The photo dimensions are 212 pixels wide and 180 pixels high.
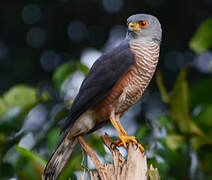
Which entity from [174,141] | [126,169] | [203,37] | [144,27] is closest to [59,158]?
[126,169]

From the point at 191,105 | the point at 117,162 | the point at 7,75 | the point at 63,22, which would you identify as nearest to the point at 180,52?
the point at 63,22

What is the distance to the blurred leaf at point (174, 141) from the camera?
3.06m

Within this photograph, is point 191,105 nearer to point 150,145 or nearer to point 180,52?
point 150,145

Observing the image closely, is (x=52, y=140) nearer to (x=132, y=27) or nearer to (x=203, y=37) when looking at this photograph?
(x=132, y=27)

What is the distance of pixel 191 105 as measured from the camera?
3.46 metres

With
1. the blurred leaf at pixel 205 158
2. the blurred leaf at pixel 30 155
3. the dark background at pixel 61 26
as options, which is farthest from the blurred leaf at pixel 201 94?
the dark background at pixel 61 26

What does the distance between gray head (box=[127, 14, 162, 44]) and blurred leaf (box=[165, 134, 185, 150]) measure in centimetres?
68

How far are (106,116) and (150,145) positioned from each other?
36cm

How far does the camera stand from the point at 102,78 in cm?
305

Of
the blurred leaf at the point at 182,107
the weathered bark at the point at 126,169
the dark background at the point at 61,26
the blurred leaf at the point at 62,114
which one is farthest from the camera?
the dark background at the point at 61,26

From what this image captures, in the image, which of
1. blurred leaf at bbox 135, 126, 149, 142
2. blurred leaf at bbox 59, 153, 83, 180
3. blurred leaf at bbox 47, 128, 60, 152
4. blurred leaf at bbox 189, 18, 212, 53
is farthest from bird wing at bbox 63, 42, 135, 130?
blurred leaf at bbox 189, 18, 212, 53

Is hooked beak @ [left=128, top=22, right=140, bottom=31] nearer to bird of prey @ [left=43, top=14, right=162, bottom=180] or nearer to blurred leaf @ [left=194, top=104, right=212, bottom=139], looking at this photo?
bird of prey @ [left=43, top=14, right=162, bottom=180]

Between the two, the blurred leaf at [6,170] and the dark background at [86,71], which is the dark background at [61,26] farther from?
the blurred leaf at [6,170]

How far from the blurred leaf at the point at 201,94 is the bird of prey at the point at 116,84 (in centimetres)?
55
